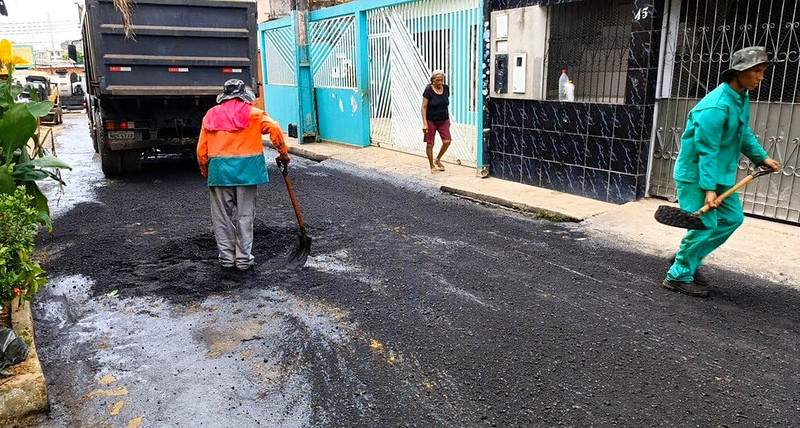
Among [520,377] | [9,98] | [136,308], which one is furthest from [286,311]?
[9,98]

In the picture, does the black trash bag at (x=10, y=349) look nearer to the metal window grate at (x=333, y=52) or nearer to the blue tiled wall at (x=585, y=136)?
the blue tiled wall at (x=585, y=136)

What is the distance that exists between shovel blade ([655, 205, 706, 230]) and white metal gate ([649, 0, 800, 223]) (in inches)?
94.2

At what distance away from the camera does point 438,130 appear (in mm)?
9758

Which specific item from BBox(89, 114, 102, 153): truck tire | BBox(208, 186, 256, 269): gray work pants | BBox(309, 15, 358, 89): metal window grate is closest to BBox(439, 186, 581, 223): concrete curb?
BBox(208, 186, 256, 269): gray work pants

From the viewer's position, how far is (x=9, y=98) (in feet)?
14.2

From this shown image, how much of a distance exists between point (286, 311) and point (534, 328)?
172 centimetres

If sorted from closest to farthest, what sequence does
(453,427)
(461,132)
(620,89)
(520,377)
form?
(453,427) < (520,377) < (620,89) < (461,132)

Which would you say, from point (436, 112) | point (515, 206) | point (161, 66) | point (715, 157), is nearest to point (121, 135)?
point (161, 66)

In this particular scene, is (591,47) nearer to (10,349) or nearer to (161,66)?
(161,66)

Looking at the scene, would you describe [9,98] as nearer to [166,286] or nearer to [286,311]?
[166,286]

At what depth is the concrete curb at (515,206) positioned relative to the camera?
6.75 meters

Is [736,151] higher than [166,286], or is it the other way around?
[736,151]

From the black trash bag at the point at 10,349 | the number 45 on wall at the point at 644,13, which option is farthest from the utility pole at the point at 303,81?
the black trash bag at the point at 10,349

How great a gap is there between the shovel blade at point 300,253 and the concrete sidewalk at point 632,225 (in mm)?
2821
